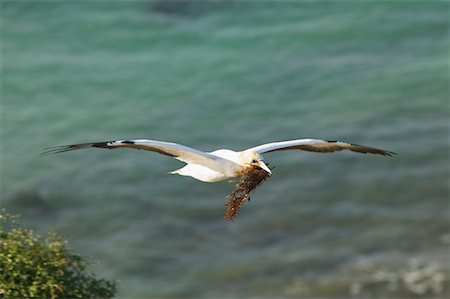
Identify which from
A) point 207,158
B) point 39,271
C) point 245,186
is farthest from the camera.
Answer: point 39,271

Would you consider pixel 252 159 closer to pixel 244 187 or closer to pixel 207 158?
pixel 244 187

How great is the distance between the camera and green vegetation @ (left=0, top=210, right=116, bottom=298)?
70.1 ft

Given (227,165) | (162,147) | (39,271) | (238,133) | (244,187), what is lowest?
(244,187)

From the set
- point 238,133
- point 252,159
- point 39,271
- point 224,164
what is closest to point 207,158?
point 224,164

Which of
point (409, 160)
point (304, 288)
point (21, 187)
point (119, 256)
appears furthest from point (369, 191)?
point (21, 187)

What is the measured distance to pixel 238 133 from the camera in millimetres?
47594

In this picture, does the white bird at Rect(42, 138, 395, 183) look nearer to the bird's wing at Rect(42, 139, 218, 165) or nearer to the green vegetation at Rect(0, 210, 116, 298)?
the bird's wing at Rect(42, 139, 218, 165)

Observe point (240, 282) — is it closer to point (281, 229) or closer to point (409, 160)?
point (281, 229)

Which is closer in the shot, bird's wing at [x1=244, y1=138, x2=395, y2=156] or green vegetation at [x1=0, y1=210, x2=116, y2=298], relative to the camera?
bird's wing at [x1=244, y1=138, x2=395, y2=156]

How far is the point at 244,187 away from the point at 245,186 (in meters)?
0.02

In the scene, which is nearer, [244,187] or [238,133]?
[244,187]

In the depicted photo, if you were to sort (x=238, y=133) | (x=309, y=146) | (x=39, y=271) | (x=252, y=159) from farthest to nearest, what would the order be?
1. (x=238, y=133)
2. (x=39, y=271)
3. (x=309, y=146)
4. (x=252, y=159)

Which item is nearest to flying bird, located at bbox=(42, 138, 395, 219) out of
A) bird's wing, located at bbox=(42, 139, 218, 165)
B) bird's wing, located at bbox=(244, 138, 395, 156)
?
bird's wing, located at bbox=(42, 139, 218, 165)

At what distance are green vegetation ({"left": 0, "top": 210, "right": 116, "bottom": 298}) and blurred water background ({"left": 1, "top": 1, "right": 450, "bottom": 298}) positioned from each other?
16.0 m
